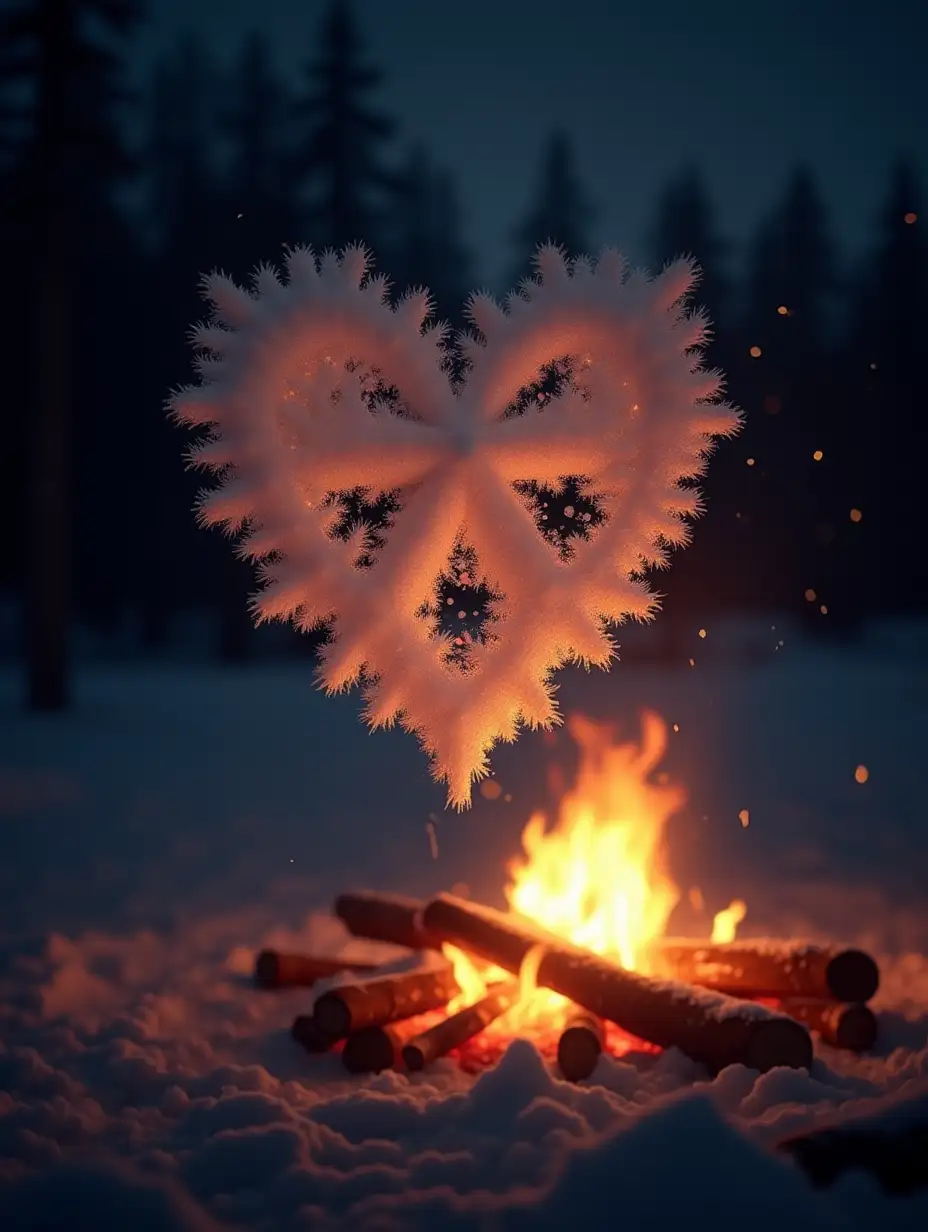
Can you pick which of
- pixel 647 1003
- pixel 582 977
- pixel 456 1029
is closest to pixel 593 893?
pixel 582 977

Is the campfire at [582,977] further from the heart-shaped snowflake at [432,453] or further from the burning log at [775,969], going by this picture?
the heart-shaped snowflake at [432,453]

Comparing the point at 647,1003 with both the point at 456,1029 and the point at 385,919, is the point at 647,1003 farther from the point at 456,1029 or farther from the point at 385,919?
the point at 385,919

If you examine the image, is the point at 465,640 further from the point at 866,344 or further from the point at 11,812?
the point at 866,344

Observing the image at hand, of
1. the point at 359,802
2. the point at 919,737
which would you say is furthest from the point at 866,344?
the point at 359,802

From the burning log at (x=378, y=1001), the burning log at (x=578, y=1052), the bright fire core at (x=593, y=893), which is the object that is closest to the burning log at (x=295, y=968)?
the bright fire core at (x=593, y=893)

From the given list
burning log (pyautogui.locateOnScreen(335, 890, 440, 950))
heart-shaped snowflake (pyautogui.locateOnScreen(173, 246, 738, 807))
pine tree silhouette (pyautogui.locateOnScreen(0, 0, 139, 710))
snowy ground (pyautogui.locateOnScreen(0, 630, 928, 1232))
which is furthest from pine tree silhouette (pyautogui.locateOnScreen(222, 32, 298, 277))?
heart-shaped snowflake (pyautogui.locateOnScreen(173, 246, 738, 807))

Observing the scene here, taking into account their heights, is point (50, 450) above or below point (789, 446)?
below

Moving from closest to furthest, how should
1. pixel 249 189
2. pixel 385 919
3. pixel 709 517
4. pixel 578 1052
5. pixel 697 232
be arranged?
pixel 578 1052, pixel 385 919, pixel 709 517, pixel 249 189, pixel 697 232
